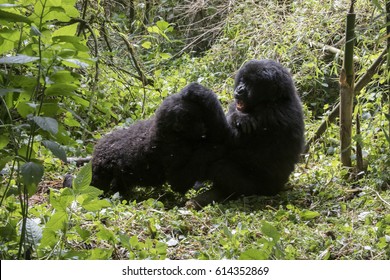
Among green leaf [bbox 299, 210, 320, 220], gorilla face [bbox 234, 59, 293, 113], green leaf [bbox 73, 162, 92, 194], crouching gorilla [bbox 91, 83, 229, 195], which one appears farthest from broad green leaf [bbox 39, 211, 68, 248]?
gorilla face [bbox 234, 59, 293, 113]

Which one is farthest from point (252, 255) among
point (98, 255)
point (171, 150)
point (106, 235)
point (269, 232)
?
A: point (171, 150)

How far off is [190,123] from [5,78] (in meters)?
2.08

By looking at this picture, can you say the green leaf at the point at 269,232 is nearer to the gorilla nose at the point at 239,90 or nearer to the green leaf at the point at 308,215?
the green leaf at the point at 308,215

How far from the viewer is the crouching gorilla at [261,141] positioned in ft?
14.3

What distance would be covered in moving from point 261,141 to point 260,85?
1.24 ft

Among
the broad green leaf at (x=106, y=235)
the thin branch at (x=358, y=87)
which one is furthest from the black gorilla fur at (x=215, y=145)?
the broad green leaf at (x=106, y=235)

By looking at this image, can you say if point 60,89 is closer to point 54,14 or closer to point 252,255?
point 54,14

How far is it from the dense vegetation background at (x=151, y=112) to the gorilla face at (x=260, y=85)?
21.6 inches

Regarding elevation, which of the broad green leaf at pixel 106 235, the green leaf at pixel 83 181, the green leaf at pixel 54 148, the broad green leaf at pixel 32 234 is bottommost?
the broad green leaf at pixel 106 235

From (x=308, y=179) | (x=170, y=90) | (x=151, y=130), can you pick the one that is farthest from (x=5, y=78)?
(x=170, y=90)

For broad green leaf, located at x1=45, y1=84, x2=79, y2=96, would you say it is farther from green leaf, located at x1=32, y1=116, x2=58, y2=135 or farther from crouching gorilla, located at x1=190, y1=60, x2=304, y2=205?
crouching gorilla, located at x1=190, y1=60, x2=304, y2=205

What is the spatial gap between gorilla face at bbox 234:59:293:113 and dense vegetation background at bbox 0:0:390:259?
1.80ft

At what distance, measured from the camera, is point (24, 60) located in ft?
6.93
